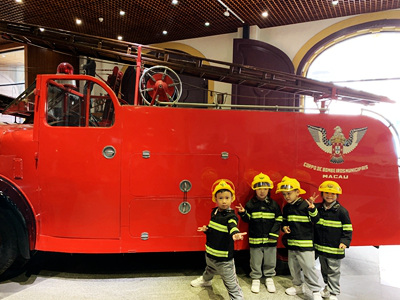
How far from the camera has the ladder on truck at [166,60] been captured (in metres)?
3.90

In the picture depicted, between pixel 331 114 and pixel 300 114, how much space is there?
396 millimetres

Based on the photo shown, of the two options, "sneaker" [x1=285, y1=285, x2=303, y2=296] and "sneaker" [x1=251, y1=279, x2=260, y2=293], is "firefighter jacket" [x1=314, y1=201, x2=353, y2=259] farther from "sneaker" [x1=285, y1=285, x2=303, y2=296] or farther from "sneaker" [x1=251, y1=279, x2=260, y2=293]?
"sneaker" [x1=251, y1=279, x2=260, y2=293]

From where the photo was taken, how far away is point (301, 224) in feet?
9.74

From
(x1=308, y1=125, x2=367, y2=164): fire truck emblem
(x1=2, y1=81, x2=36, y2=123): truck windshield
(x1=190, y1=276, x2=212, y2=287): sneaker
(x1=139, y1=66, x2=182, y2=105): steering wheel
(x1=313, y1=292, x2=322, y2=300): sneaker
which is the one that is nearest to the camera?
(x1=313, y1=292, x2=322, y2=300): sneaker

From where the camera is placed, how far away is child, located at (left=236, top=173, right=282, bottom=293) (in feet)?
9.87

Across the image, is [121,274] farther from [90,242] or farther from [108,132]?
[108,132]

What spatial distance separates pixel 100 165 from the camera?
9.85 feet

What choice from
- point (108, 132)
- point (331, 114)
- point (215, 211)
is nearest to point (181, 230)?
point (215, 211)

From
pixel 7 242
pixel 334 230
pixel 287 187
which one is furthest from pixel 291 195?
pixel 7 242

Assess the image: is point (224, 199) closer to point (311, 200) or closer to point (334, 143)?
point (311, 200)

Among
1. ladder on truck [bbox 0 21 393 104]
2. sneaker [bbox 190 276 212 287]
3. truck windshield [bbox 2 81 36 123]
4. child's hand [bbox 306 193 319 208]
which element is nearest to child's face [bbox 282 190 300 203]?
child's hand [bbox 306 193 319 208]

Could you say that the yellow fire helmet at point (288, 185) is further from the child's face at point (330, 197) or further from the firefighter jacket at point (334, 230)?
the firefighter jacket at point (334, 230)

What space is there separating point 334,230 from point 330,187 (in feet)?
1.51

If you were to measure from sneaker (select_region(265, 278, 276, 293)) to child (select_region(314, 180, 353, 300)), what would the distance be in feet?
1.74
